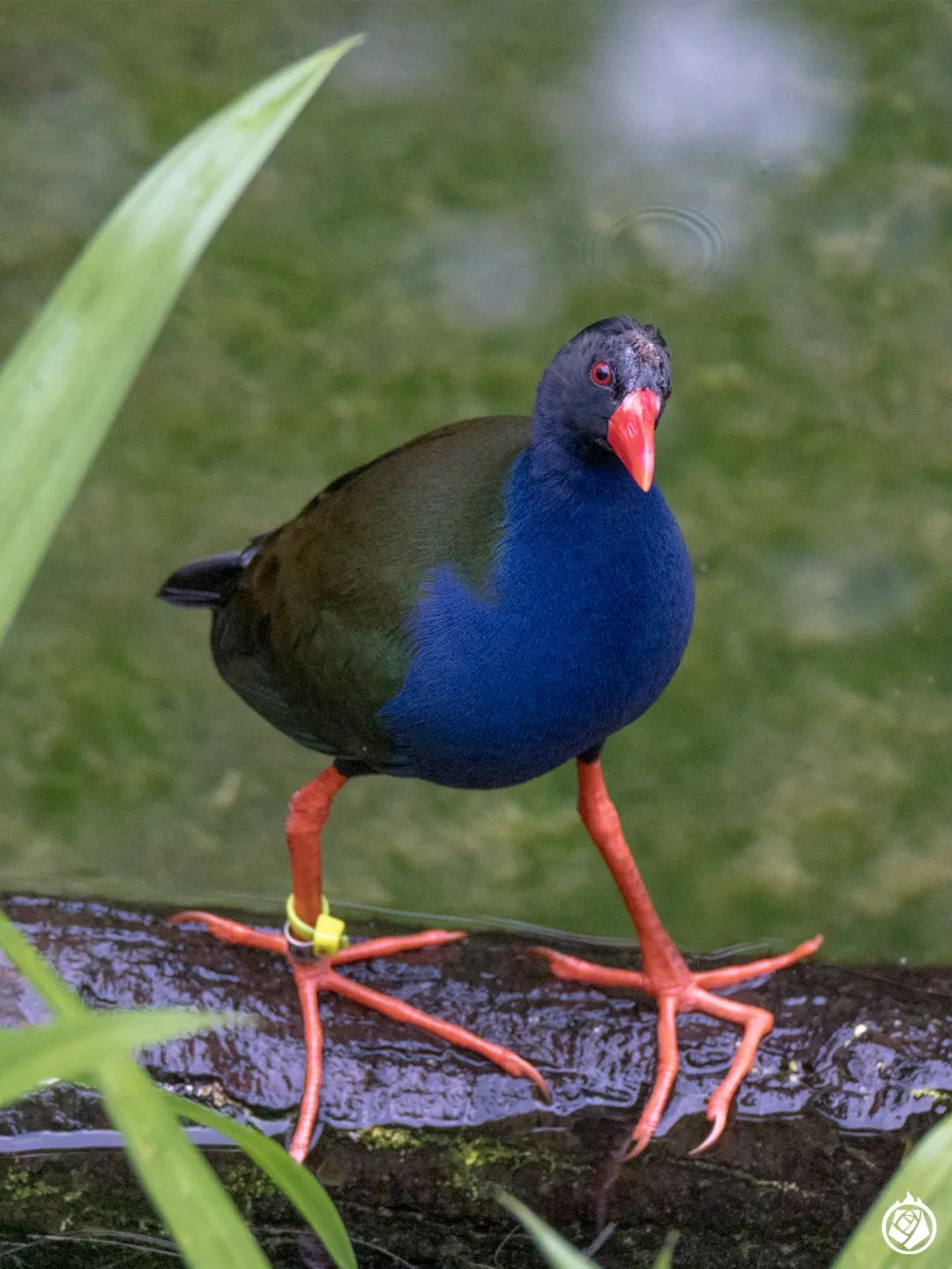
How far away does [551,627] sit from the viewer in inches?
70.1

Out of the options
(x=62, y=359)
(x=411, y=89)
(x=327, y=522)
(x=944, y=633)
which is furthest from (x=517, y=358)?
(x=62, y=359)

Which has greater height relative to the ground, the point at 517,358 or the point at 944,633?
the point at 517,358

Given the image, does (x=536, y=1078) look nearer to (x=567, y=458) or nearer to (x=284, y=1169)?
(x=567, y=458)

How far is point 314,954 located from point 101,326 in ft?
4.89

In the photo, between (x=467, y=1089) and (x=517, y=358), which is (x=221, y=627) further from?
(x=517, y=358)

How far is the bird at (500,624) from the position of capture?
1.73m

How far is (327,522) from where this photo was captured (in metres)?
2.01

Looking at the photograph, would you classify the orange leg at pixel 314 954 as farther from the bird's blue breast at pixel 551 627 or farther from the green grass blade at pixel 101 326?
the green grass blade at pixel 101 326

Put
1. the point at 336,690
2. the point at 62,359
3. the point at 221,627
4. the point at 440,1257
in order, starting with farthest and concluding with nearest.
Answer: the point at 221,627, the point at 440,1257, the point at 336,690, the point at 62,359

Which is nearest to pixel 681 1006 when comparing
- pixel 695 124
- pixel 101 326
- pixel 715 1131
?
pixel 715 1131

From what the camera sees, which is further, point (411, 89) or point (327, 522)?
point (411, 89)

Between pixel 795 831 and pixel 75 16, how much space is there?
257 cm

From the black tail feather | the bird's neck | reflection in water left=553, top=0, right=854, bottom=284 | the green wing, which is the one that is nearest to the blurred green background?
reflection in water left=553, top=0, right=854, bottom=284

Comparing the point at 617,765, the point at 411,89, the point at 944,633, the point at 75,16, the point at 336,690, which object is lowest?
the point at 336,690
